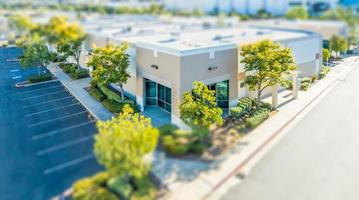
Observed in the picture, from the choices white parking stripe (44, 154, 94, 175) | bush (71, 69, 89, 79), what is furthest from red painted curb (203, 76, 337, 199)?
bush (71, 69, 89, 79)

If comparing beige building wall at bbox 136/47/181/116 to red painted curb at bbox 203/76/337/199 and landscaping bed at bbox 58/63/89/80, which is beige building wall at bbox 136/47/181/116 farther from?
landscaping bed at bbox 58/63/89/80

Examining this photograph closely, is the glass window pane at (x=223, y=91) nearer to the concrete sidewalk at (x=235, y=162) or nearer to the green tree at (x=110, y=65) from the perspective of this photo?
the concrete sidewalk at (x=235, y=162)

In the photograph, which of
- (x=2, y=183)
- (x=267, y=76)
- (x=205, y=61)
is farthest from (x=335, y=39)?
(x=2, y=183)

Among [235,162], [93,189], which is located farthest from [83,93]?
[235,162]

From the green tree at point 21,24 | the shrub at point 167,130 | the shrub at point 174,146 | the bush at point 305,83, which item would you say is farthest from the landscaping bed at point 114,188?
the green tree at point 21,24

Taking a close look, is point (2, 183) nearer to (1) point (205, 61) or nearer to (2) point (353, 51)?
(1) point (205, 61)
